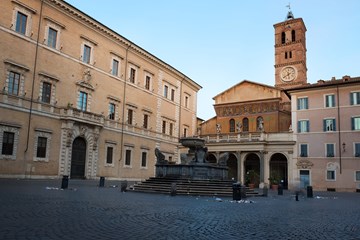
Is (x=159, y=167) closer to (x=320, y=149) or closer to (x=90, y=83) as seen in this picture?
(x=90, y=83)

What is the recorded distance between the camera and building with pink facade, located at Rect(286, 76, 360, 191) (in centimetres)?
3575

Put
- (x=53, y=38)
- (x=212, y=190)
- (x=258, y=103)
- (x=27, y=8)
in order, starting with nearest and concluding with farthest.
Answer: (x=212, y=190) < (x=27, y=8) < (x=53, y=38) < (x=258, y=103)

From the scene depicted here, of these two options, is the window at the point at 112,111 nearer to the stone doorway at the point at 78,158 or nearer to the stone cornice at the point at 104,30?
the stone doorway at the point at 78,158

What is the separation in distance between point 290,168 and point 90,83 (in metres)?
23.0

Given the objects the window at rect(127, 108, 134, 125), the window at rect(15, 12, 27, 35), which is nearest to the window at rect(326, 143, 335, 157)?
the window at rect(127, 108, 134, 125)

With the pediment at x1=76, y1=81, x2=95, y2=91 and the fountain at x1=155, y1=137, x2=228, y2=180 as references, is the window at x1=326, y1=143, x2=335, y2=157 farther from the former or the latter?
the pediment at x1=76, y1=81, x2=95, y2=91

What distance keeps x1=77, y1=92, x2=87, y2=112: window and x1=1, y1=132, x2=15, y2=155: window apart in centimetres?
732

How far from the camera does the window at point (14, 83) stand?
25.6 m

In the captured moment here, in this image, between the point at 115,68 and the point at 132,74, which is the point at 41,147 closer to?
the point at 115,68

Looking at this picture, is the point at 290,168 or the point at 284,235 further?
the point at 290,168

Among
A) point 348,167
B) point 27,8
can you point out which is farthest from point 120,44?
point 348,167

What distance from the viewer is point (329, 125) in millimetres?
37625

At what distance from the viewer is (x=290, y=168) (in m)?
38.8

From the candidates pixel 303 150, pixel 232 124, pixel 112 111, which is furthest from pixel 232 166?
pixel 112 111
